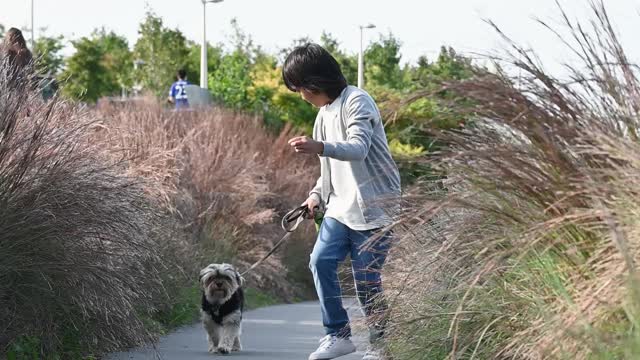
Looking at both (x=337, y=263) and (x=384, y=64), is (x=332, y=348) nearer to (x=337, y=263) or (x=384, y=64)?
(x=337, y=263)

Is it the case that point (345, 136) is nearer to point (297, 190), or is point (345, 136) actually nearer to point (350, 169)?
point (350, 169)

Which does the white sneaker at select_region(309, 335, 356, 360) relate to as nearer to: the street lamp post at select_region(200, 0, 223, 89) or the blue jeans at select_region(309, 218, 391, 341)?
the blue jeans at select_region(309, 218, 391, 341)

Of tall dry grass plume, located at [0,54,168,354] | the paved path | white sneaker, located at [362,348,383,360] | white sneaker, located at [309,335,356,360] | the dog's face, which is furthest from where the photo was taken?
the dog's face

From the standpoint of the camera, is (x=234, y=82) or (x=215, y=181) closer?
(x=215, y=181)

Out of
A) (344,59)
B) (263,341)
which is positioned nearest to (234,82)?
(344,59)

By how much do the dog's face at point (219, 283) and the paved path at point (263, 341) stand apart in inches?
16.9

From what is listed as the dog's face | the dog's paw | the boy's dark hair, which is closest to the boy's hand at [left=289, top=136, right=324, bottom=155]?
the boy's dark hair

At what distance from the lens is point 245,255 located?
18.4 metres

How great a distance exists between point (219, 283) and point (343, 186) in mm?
3291

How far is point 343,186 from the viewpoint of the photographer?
27.8ft

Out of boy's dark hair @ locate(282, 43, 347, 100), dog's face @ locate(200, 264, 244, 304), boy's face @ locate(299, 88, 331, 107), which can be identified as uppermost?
boy's dark hair @ locate(282, 43, 347, 100)

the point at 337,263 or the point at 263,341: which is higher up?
the point at 337,263

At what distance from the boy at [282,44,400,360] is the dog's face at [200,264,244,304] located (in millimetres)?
3035

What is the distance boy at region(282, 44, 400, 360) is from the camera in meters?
8.27
